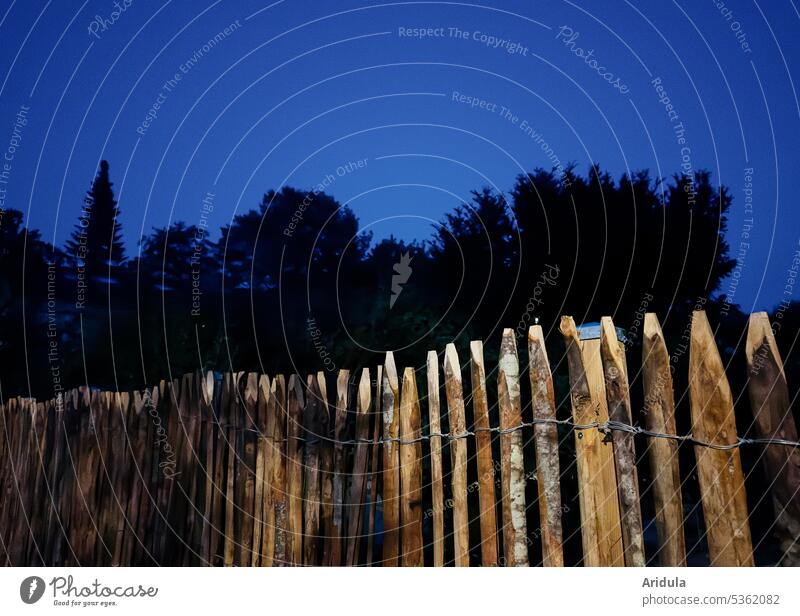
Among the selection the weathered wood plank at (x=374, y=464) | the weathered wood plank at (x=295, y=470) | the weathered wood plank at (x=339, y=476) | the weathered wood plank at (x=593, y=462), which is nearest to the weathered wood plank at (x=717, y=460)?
the weathered wood plank at (x=593, y=462)

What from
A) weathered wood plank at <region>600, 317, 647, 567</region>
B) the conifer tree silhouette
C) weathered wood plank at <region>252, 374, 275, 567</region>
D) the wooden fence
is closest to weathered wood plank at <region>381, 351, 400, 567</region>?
the wooden fence

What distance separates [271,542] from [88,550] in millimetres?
2406

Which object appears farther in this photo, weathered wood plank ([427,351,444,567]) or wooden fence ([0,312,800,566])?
weathered wood plank ([427,351,444,567])

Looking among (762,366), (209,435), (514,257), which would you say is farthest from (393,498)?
(514,257)

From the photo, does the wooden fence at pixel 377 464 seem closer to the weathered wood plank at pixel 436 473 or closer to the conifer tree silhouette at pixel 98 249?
the weathered wood plank at pixel 436 473

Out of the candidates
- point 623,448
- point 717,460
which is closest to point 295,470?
point 623,448

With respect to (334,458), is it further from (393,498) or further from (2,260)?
(2,260)

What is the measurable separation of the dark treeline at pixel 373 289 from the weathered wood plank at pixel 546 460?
2.27m

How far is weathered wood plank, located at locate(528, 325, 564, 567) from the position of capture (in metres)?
3.64

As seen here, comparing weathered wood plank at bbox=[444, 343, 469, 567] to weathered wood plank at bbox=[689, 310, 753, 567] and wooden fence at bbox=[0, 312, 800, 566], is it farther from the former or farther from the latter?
weathered wood plank at bbox=[689, 310, 753, 567]

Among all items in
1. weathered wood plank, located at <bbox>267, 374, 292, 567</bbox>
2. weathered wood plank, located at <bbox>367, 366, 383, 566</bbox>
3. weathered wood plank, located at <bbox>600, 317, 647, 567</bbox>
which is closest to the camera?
weathered wood plank, located at <bbox>600, 317, 647, 567</bbox>

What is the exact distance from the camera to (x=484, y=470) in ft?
13.3

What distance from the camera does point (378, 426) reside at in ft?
15.7

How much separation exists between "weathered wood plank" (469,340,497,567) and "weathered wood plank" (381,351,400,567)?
0.66 meters
